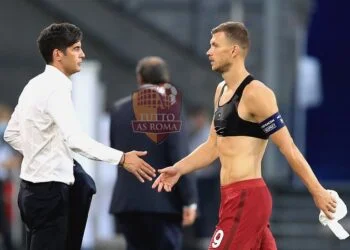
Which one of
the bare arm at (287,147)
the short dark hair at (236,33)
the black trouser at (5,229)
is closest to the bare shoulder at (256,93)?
the bare arm at (287,147)

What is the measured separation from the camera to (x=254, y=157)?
9797 millimetres

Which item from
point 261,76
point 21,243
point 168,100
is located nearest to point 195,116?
point 261,76

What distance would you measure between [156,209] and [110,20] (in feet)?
25.8

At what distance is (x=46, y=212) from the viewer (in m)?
9.87

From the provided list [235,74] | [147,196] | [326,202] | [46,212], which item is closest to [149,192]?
[147,196]

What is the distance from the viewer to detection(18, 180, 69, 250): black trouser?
9852mm

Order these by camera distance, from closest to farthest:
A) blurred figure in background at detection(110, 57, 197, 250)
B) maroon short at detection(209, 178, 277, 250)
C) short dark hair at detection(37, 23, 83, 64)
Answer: maroon short at detection(209, 178, 277, 250), short dark hair at detection(37, 23, 83, 64), blurred figure in background at detection(110, 57, 197, 250)

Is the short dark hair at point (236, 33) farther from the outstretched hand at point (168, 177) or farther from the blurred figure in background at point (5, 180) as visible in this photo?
the blurred figure in background at point (5, 180)

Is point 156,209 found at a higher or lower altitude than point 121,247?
higher

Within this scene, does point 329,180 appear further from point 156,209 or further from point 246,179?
point 246,179

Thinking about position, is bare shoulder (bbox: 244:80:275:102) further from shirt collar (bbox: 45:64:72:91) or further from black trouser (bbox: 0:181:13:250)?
black trouser (bbox: 0:181:13:250)

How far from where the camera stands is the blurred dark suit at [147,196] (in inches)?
469

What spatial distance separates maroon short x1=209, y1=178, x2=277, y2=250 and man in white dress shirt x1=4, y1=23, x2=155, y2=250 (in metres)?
0.57

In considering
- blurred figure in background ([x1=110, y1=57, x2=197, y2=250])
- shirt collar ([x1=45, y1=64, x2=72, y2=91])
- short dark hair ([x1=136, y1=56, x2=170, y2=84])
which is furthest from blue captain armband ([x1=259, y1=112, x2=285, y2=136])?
short dark hair ([x1=136, y1=56, x2=170, y2=84])
